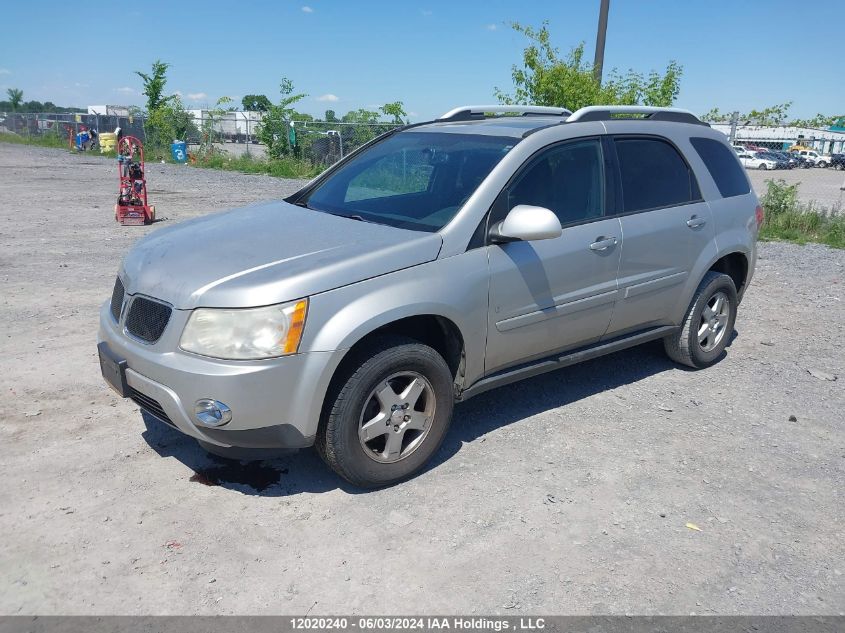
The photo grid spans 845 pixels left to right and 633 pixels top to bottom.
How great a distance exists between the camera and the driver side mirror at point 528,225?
3852mm

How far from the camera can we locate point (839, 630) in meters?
2.85

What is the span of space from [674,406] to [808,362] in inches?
71.5

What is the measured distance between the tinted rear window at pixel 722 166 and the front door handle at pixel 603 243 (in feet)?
4.63

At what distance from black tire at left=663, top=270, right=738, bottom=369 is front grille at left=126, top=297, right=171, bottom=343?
379cm

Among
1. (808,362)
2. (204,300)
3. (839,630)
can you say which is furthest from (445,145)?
(808,362)

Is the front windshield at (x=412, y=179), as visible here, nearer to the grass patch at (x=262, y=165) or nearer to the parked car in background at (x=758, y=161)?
the grass patch at (x=262, y=165)

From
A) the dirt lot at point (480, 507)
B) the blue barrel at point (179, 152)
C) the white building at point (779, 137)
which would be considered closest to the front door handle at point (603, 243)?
the dirt lot at point (480, 507)

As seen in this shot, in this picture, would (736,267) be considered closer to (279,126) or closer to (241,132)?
(279,126)

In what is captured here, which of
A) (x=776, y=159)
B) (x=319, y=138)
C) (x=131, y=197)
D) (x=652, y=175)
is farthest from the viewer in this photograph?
(x=776, y=159)

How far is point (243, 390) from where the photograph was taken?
324 cm

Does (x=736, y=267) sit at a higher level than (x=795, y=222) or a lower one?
lower

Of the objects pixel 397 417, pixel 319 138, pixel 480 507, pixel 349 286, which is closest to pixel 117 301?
pixel 349 286

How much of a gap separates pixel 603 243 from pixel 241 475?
2.61m

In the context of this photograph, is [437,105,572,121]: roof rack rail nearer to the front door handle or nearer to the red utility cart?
the front door handle
